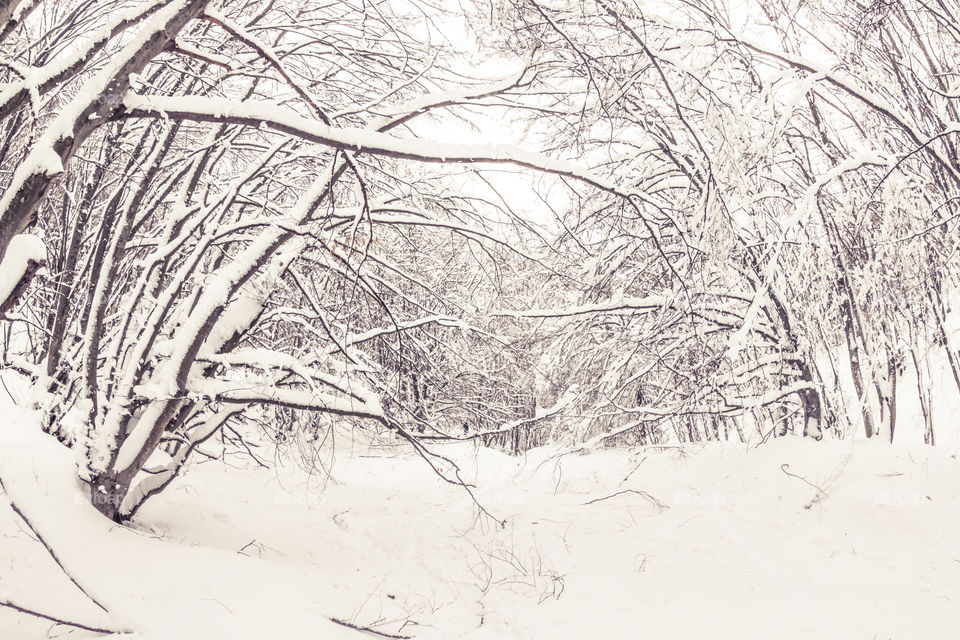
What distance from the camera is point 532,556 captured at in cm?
578

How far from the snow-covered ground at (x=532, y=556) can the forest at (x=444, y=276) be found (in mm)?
39

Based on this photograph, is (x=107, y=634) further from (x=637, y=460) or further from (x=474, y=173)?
(x=637, y=460)

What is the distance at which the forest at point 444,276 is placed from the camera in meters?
3.17

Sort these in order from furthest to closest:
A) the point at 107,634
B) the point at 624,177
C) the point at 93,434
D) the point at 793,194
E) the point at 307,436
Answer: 1. the point at 793,194
2. the point at 624,177
3. the point at 307,436
4. the point at 93,434
5. the point at 107,634

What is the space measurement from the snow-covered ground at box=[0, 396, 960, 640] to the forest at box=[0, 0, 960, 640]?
4 cm

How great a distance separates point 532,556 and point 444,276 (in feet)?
14.0

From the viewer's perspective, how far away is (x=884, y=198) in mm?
5430

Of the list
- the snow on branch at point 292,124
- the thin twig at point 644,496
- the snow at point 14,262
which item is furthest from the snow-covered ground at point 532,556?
the snow on branch at point 292,124

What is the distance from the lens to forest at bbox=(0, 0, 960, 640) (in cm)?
317

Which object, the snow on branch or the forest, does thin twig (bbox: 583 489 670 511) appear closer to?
the forest

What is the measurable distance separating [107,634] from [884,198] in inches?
257

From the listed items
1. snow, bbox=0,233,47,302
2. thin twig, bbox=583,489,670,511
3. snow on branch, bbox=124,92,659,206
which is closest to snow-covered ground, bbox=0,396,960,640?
thin twig, bbox=583,489,670,511

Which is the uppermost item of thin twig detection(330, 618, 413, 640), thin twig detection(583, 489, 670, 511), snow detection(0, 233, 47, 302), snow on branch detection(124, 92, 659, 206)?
snow on branch detection(124, 92, 659, 206)

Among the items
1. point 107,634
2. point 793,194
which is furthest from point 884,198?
point 107,634
